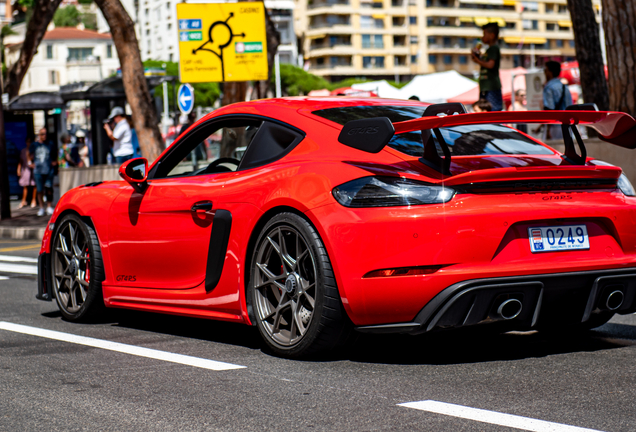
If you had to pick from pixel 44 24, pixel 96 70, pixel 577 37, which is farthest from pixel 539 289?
pixel 96 70

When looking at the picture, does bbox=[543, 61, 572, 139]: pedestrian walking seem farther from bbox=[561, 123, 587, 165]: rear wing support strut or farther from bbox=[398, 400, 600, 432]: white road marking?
bbox=[398, 400, 600, 432]: white road marking

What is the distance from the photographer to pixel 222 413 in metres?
3.79

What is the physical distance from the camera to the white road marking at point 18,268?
10.6 meters

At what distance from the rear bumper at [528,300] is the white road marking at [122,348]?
2.59ft

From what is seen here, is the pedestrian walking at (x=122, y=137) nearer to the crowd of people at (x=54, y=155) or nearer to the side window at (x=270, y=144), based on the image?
the crowd of people at (x=54, y=155)

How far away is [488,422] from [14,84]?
27.8 metres

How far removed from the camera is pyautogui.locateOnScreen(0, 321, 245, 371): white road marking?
4823 millimetres

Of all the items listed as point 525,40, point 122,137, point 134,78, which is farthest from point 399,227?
point 525,40

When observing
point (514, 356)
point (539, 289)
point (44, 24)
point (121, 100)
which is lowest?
point (514, 356)

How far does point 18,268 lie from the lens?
10.9 meters

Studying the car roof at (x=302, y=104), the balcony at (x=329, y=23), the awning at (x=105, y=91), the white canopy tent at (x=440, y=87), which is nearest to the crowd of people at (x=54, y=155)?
the awning at (x=105, y=91)

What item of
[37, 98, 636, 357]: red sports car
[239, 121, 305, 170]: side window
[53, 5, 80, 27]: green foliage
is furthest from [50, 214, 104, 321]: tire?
[53, 5, 80, 27]: green foliage

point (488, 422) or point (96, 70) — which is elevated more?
point (96, 70)

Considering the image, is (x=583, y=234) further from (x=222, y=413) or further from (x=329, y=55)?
(x=329, y=55)
